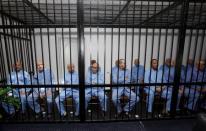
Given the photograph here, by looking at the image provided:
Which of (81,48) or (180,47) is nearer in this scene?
(81,48)

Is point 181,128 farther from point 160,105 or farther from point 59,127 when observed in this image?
point 59,127

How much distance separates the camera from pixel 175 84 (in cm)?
323

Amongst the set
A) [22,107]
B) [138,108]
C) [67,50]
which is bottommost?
[138,108]

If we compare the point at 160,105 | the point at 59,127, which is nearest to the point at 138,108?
the point at 160,105

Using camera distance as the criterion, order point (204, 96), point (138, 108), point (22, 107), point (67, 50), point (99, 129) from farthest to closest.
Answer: point (67, 50), point (138, 108), point (204, 96), point (22, 107), point (99, 129)

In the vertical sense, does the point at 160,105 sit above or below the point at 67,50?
below

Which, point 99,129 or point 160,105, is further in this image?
point 160,105

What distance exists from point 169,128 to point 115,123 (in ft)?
3.26

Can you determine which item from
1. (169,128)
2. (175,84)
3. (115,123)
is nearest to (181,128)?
(169,128)

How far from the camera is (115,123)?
10.7 ft

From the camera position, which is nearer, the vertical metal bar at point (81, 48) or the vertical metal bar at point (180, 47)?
the vertical metal bar at point (81, 48)

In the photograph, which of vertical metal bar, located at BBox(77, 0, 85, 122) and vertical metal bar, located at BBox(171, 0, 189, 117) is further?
vertical metal bar, located at BBox(171, 0, 189, 117)

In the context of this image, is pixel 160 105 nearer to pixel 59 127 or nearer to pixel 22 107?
pixel 59 127

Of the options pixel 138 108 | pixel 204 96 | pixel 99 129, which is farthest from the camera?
pixel 138 108
